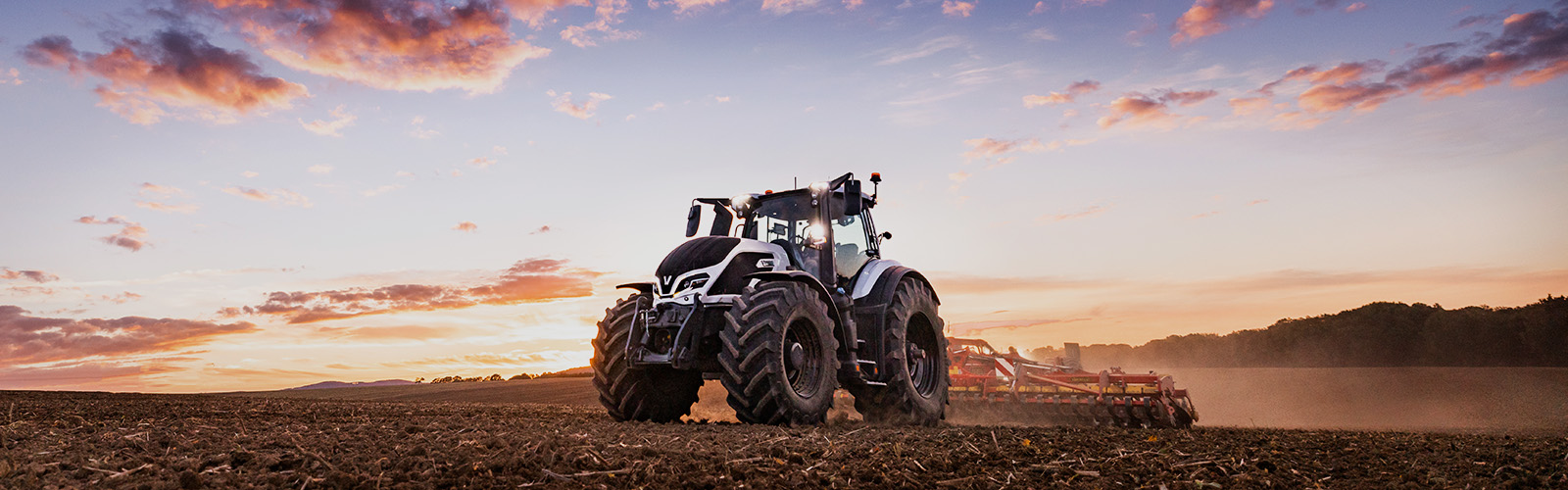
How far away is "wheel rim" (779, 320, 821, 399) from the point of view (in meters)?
7.37

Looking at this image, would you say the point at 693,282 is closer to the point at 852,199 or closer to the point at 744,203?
the point at 852,199

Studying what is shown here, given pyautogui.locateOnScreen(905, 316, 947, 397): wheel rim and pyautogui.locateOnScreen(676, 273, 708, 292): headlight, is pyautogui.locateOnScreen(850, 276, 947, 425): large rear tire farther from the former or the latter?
pyautogui.locateOnScreen(676, 273, 708, 292): headlight

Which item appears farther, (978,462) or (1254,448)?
(1254,448)

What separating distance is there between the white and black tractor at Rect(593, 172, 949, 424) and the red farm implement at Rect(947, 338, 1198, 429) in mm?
1867

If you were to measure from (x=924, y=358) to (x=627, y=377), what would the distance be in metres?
3.69

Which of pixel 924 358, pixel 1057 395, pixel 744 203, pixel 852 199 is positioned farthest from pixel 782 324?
pixel 1057 395

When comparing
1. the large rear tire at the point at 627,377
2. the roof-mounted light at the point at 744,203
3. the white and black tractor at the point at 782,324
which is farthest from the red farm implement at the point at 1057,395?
the large rear tire at the point at 627,377

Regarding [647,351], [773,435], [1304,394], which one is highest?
[647,351]

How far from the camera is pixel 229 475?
3908mm

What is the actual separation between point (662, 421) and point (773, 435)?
111 inches

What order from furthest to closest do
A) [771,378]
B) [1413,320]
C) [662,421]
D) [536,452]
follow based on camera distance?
[1413,320], [662,421], [771,378], [536,452]

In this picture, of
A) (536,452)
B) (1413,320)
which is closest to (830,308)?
(536,452)

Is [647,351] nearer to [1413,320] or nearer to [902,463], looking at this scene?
[902,463]

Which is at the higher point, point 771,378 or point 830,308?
point 830,308
